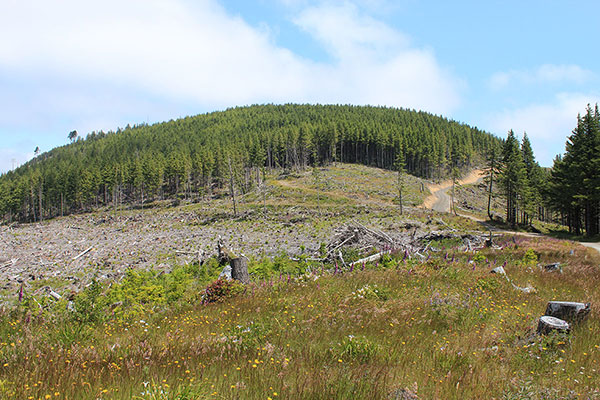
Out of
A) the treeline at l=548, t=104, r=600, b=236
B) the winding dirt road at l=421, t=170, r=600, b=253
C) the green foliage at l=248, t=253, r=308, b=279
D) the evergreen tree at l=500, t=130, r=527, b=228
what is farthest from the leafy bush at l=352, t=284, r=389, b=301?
the winding dirt road at l=421, t=170, r=600, b=253

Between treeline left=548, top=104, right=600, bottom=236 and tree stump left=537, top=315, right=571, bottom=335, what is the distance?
3655 centimetres

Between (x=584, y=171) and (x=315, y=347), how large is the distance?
4425 centimetres

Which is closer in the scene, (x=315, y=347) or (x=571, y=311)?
(x=315, y=347)

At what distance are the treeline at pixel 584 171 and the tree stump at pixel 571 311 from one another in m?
35.4

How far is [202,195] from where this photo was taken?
100 m

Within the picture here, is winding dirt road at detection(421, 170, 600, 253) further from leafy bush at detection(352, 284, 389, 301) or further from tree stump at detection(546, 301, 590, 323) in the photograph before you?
tree stump at detection(546, 301, 590, 323)

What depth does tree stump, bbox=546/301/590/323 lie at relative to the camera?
6191 millimetres

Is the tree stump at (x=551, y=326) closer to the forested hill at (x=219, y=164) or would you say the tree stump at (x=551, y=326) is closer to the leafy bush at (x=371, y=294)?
the leafy bush at (x=371, y=294)

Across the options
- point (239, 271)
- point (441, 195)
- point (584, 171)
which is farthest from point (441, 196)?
point (239, 271)

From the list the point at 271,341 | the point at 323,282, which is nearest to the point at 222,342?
the point at 271,341

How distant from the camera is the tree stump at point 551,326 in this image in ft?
17.8

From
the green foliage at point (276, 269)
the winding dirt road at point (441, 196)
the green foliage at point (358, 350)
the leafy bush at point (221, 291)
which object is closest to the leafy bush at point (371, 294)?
the green foliage at point (358, 350)

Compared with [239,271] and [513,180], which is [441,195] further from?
[239,271]

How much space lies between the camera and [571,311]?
625 cm
